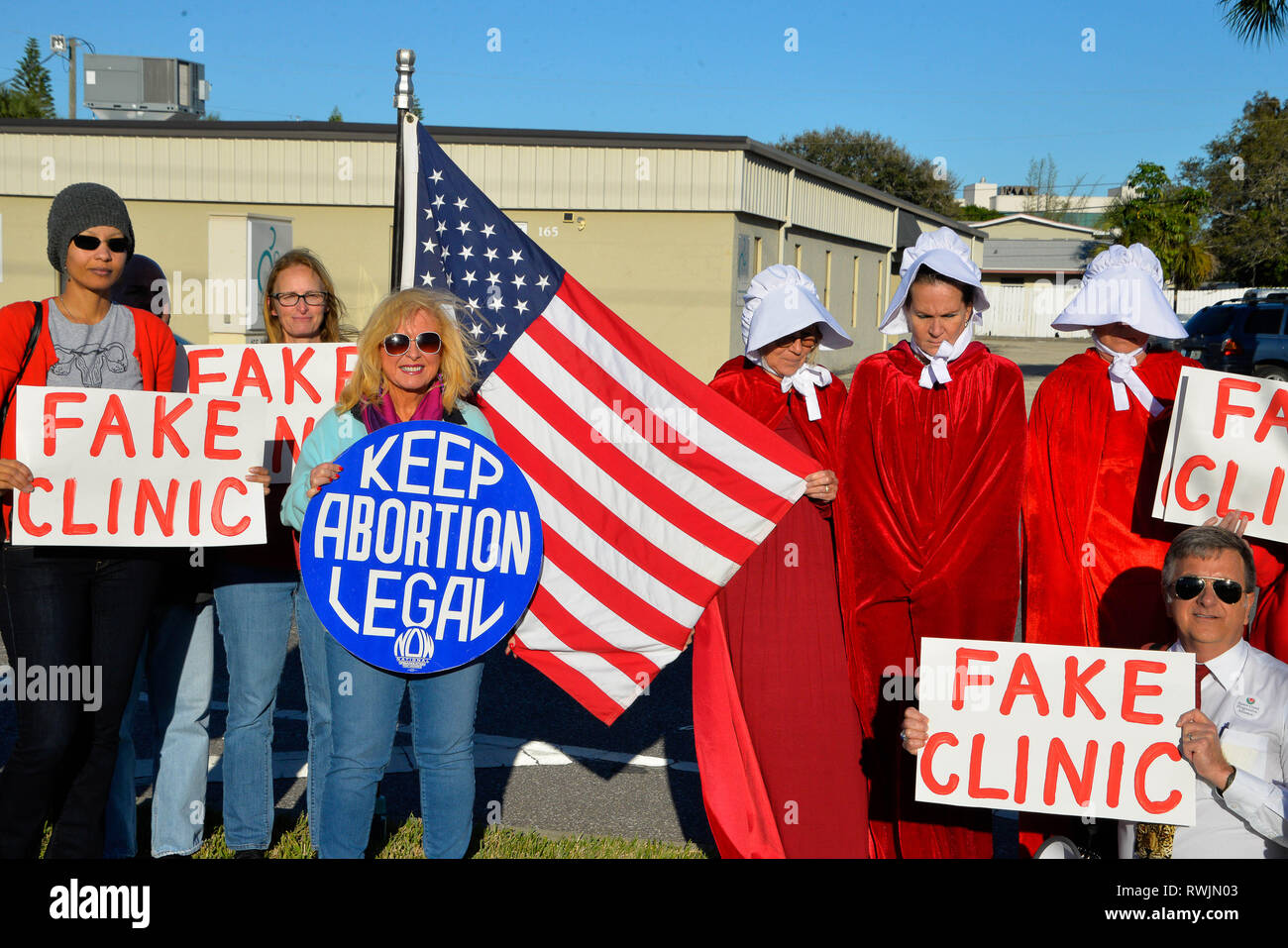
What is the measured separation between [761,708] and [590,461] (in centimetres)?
110

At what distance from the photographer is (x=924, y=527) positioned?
396 cm

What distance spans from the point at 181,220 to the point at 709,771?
76.5 feet

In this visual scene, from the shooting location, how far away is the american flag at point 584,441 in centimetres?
448

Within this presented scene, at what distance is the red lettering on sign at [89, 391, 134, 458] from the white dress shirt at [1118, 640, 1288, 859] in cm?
316

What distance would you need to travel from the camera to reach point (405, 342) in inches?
145

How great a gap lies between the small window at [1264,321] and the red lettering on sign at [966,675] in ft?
74.0

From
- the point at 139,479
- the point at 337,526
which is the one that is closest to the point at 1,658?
the point at 139,479

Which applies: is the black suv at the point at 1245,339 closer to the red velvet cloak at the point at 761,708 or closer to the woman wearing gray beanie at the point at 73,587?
the red velvet cloak at the point at 761,708

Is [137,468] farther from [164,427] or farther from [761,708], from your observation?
[761,708]

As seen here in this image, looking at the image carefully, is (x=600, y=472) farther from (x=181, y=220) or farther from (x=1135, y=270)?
(x=181, y=220)

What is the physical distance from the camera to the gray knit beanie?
376 cm

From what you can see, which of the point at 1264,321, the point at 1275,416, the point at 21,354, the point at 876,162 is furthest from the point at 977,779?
the point at 876,162

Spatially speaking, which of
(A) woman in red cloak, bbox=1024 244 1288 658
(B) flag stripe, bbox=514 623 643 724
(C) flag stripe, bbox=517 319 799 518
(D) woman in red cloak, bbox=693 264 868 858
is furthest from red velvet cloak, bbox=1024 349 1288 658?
(B) flag stripe, bbox=514 623 643 724
